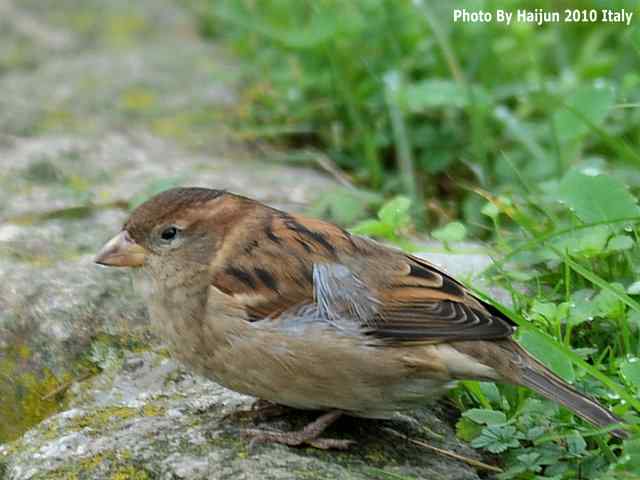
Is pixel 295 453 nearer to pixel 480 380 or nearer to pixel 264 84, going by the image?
pixel 480 380

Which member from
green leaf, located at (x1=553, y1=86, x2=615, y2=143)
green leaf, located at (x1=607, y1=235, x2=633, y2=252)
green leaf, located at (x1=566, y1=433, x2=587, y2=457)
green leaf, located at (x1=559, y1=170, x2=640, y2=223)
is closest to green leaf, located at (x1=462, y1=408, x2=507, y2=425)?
green leaf, located at (x1=566, y1=433, x2=587, y2=457)

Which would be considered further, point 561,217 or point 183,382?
point 561,217

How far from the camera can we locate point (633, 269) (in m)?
3.43

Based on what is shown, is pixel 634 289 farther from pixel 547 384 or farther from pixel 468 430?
pixel 468 430

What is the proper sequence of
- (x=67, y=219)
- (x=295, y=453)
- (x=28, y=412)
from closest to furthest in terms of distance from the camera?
(x=295, y=453)
(x=28, y=412)
(x=67, y=219)

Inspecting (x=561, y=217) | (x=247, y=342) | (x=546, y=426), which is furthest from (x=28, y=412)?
(x=561, y=217)

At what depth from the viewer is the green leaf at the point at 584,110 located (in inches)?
171

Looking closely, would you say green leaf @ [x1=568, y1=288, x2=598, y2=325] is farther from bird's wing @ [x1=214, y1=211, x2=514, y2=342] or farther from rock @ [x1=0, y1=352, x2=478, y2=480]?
rock @ [x1=0, y1=352, x2=478, y2=480]

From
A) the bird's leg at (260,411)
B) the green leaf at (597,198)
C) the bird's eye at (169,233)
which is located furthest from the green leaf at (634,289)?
the bird's eye at (169,233)

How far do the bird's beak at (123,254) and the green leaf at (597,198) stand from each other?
1.34m

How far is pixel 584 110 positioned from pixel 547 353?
1.62 m

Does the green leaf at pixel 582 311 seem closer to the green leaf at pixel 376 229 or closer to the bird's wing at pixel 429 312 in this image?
the bird's wing at pixel 429 312

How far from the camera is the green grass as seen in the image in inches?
133

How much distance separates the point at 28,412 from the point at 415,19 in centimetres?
309
